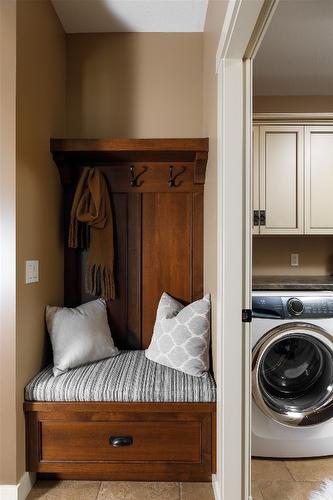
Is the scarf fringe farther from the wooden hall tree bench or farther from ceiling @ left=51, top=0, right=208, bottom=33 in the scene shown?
ceiling @ left=51, top=0, right=208, bottom=33

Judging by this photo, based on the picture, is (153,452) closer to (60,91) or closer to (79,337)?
(79,337)

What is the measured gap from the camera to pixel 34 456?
1878 mm

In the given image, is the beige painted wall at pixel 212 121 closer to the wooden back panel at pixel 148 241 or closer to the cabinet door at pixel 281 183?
the wooden back panel at pixel 148 241

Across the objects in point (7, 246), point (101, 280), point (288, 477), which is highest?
point (7, 246)

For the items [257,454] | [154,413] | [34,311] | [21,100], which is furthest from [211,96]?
[257,454]

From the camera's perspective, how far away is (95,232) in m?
2.42

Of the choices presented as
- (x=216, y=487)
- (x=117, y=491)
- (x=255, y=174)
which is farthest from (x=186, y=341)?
(x=255, y=174)

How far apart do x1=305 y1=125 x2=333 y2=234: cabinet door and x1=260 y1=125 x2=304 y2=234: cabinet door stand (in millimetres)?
60

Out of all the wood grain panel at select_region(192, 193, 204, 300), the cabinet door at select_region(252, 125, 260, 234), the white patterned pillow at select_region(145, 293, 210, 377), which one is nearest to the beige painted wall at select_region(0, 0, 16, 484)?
the white patterned pillow at select_region(145, 293, 210, 377)

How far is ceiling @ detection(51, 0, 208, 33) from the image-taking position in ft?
7.34

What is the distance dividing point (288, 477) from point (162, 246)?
1553 millimetres

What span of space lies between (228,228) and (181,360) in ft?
2.75

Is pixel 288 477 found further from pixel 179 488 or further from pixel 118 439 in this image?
pixel 118 439

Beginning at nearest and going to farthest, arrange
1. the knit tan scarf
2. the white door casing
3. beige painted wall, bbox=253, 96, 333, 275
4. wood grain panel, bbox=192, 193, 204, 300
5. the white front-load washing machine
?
the white door casing
the white front-load washing machine
the knit tan scarf
wood grain panel, bbox=192, 193, 204, 300
beige painted wall, bbox=253, 96, 333, 275
